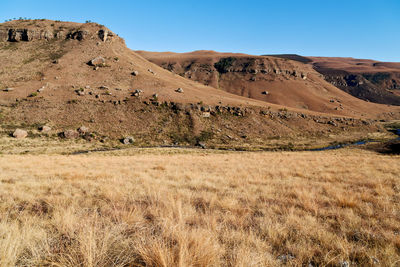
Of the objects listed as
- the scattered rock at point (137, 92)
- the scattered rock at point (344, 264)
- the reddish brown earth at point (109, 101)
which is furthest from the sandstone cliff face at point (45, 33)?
the scattered rock at point (344, 264)

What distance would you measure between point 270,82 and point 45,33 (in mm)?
98534

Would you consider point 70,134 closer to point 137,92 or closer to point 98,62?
point 137,92

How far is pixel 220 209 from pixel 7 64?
74.9 m

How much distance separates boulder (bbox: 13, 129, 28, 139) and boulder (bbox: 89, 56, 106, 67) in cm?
3054

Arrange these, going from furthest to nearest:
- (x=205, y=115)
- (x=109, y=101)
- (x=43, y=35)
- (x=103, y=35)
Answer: (x=103, y=35), (x=43, y=35), (x=205, y=115), (x=109, y=101)

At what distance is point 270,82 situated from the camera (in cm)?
10094

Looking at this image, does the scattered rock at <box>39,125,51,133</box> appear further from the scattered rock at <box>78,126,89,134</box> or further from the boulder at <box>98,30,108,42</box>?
the boulder at <box>98,30,108,42</box>

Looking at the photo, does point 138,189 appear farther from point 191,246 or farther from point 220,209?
point 191,246

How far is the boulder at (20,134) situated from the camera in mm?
32159

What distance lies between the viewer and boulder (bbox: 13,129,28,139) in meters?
32.2

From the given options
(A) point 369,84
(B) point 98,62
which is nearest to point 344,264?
(B) point 98,62

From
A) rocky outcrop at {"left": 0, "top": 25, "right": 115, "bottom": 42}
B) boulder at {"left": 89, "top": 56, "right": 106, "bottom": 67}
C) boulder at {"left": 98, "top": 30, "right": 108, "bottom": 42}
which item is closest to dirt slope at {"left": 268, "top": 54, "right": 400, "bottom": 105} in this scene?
boulder at {"left": 89, "top": 56, "right": 106, "bottom": 67}

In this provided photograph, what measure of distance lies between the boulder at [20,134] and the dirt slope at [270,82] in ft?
274

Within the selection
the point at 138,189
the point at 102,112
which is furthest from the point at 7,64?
the point at 138,189
